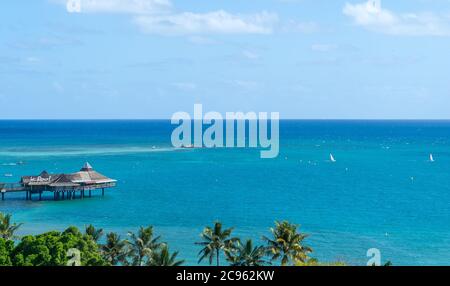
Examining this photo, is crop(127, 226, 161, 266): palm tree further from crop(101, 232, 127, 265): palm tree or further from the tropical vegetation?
crop(101, 232, 127, 265): palm tree

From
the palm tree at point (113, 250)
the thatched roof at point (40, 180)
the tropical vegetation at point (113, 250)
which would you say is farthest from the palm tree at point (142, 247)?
the thatched roof at point (40, 180)

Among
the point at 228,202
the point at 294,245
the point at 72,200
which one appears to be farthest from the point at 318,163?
the point at 294,245

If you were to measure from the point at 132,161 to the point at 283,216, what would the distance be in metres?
64.6

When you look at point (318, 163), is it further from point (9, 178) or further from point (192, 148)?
point (9, 178)

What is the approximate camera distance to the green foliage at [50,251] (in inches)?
1142

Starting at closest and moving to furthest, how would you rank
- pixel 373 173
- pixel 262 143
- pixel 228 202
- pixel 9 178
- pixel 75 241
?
pixel 75 241 → pixel 228 202 → pixel 9 178 → pixel 373 173 → pixel 262 143

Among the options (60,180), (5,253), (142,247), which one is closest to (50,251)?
(5,253)

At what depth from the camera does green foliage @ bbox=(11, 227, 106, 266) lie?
29.0 meters

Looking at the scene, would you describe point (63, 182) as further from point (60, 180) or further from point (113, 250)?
point (113, 250)

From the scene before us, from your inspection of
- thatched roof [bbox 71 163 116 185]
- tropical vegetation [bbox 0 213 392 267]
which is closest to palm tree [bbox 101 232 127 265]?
tropical vegetation [bbox 0 213 392 267]

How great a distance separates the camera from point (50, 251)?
2978 cm

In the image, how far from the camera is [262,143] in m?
189

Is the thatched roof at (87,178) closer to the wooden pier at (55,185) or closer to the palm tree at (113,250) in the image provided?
the wooden pier at (55,185)
